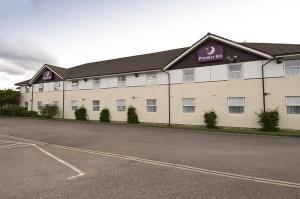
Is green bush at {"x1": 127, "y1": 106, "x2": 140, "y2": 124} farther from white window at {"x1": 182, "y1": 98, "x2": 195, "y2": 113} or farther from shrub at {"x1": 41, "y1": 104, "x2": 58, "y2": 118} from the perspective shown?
shrub at {"x1": 41, "y1": 104, "x2": 58, "y2": 118}

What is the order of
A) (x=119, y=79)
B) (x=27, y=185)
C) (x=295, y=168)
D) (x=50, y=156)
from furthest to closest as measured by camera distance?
(x=119, y=79) < (x=50, y=156) < (x=295, y=168) < (x=27, y=185)

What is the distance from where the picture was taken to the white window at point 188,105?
21.7 metres

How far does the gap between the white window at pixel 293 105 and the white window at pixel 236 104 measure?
11.0 ft

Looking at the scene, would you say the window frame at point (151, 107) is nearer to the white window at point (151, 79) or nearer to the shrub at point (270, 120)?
the white window at point (151, 79)

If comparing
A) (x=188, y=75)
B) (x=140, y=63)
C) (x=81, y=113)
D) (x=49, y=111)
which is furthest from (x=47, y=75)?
(x=188, y=75)

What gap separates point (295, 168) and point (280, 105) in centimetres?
1228

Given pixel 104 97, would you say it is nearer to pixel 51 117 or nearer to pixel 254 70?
pixel 51 117

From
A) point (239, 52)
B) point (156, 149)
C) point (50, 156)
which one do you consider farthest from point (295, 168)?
point (239, 52)

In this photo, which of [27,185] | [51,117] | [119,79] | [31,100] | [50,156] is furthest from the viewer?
[31,100]

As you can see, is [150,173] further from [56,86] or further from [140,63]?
[56,86]

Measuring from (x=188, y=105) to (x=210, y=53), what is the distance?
555cm

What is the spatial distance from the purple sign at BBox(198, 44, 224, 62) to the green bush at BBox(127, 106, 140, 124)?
30.8 ft

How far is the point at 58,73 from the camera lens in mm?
34031

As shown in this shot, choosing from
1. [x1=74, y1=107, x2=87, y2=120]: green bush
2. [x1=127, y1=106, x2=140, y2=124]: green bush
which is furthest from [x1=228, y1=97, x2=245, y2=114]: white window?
[x1=74, y1=107, x2=87, y2=120]: green bush
